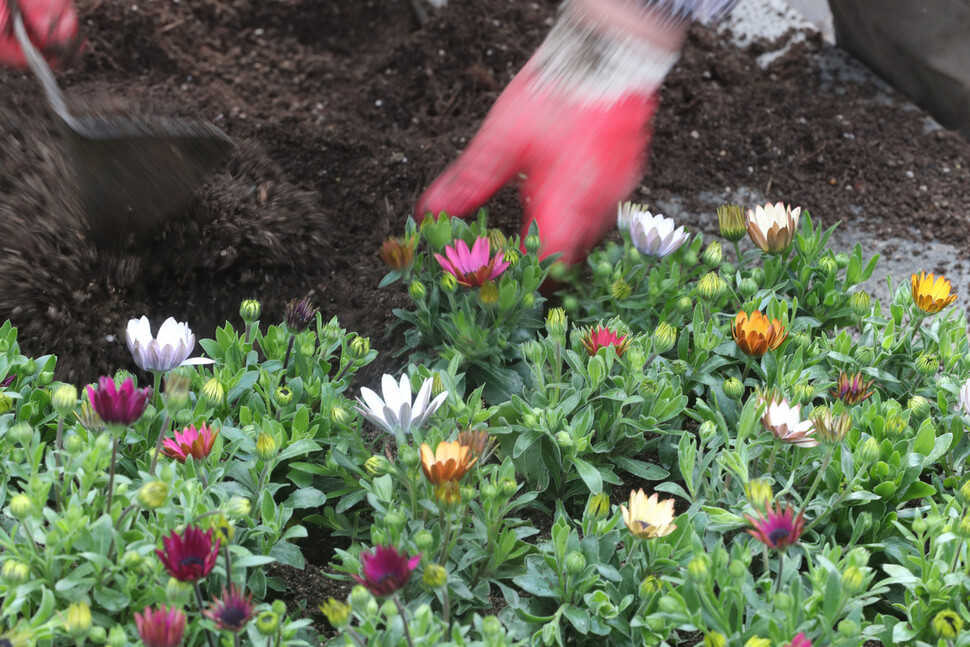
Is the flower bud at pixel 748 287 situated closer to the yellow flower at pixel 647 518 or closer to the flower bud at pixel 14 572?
the yellow flower at pixel 647 518

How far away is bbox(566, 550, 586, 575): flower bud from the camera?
900mm

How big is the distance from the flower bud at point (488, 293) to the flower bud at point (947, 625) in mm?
616

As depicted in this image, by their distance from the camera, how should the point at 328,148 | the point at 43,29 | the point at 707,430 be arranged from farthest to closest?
1. the point at 328,148
2. the point at 43,29
3. the point at 707,430

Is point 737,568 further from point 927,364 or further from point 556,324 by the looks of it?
point 927,364

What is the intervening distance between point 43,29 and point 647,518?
131 centimetres

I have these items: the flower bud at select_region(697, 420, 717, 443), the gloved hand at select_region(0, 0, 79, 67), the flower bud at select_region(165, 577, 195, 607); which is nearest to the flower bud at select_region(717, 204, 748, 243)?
the flower bud at select_region(697, 420, 717, 443)

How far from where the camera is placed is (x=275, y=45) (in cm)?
223

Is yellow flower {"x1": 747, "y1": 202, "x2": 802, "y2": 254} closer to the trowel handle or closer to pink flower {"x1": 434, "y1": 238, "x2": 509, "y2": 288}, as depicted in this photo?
pink flower {"x1": 434, "y1": 238, "x2": 509, "y2": 288}

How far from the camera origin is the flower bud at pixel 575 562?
90 centimetres

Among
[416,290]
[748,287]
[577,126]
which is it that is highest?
[577,126]

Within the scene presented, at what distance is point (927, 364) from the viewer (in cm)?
117

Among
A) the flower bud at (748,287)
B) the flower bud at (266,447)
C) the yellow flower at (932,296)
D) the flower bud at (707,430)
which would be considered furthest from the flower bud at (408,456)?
the yellow flower at (932,296)

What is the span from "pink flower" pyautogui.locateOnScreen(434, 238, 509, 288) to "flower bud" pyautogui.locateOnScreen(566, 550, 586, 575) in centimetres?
41

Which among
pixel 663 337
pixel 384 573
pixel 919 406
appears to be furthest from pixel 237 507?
pixel 919 406
